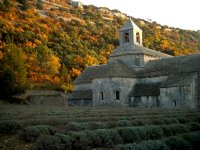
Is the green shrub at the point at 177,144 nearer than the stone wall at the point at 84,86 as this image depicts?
Yes

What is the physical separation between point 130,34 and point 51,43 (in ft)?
109

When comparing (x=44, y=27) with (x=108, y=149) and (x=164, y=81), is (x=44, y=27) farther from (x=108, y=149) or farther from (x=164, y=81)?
(x=108, y=149)

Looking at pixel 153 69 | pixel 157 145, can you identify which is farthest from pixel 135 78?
pixel 157 145

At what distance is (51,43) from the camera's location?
85.8 metres

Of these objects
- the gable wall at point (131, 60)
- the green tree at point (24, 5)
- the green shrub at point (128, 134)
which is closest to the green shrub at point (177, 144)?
the green shrub at point (128, 134)

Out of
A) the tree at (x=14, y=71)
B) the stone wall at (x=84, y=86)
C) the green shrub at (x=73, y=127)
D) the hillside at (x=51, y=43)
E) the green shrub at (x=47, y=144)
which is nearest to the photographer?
the green shrub at (x=47, y=144)

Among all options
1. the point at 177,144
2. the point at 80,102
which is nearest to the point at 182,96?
the point at 80,102

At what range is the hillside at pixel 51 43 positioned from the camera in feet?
192

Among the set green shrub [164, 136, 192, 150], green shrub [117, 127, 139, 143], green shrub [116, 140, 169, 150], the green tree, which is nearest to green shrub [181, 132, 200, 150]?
green shrub [164, 136, 192, 150]

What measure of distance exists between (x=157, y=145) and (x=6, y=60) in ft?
153

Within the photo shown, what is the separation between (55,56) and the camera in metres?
80.4

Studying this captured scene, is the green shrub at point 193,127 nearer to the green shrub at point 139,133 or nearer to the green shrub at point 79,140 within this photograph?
the green shrub at point 139,133

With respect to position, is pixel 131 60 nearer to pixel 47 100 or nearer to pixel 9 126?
pixel 47 100

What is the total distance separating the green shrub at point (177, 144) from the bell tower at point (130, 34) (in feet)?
140
